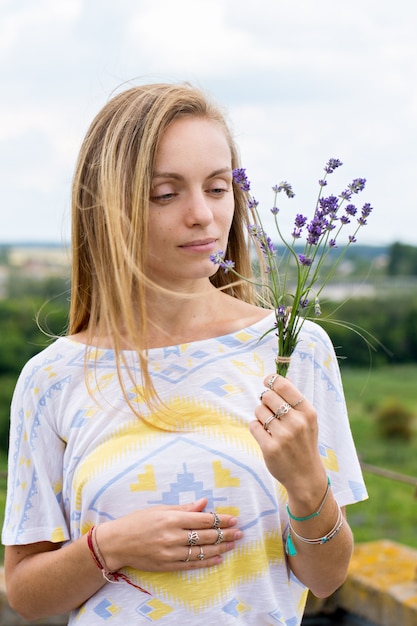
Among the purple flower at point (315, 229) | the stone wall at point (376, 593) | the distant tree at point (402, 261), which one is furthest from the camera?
the distant tree at point (402, 261)

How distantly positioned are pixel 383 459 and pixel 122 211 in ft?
37.0

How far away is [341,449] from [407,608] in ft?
6.74

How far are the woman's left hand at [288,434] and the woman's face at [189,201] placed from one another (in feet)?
1.07

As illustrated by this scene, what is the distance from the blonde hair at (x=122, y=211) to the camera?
176cm

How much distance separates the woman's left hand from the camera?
157cm

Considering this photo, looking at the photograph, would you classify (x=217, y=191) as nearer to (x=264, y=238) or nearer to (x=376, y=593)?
(x=264, y=238)

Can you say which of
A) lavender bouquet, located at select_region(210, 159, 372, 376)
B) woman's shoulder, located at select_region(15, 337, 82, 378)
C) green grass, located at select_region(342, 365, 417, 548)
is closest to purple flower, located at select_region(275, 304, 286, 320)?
lavender bouquet, located at select_region(210, 159, 372, 376)

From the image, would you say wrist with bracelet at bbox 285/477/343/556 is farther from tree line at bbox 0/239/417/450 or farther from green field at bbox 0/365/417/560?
tree line at bbox 0/239/417/450

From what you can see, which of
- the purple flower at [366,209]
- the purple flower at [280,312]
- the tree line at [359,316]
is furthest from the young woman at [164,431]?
the tree line at [359,316]

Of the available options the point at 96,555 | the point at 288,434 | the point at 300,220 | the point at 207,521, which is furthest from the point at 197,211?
the point at 96,555

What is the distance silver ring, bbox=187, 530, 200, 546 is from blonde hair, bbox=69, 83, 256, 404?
0.31 meters

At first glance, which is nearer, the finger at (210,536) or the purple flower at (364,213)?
the purple flower at (364,213)

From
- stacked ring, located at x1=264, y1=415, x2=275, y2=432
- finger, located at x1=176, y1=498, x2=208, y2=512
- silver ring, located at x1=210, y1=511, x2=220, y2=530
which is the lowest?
silver ring, located at x1=210, y1=511, x2=220, y2=530

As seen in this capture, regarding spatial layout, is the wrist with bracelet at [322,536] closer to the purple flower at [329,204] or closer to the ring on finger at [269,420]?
the ring on finger at [269,420]
